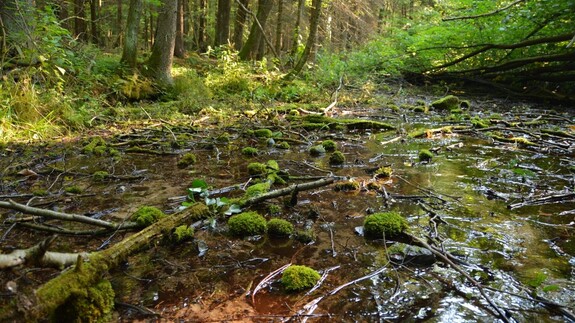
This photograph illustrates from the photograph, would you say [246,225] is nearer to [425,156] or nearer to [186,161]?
[186,161]

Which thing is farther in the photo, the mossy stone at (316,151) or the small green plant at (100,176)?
the mossy stone at (316,151)

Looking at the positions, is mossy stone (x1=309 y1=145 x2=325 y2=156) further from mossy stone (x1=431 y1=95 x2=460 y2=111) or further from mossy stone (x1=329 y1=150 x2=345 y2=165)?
mossy stone (x1=431 y1=95 x2=460 y2=111)

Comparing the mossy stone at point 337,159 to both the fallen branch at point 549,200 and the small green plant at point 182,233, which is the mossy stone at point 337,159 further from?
the small green plant at point 182,233

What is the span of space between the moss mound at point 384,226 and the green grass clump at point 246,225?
0.84m

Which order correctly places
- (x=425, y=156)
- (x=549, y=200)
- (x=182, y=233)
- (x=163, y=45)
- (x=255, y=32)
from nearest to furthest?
(x=182, y=233)
(x=549, y=200)
(x=425, y=156)
(x=163, y=45)
(x=255, y=32)

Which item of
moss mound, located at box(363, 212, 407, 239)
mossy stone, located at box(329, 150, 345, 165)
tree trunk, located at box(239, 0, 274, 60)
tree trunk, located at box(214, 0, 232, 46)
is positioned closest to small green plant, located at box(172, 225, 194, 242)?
moss mound, located at box(363, 212, 407, 239)

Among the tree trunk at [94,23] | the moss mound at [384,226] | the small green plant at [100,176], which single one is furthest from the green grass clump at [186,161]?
the tree trunk at [94,23]

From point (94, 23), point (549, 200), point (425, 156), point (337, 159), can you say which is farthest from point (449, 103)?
point (94, 23)

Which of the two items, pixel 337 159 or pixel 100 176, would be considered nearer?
pixel 100 176

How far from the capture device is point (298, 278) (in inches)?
88.0

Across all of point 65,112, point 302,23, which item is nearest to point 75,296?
point 65,112

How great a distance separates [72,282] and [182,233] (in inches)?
41.8

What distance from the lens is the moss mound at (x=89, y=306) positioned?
1.68 meters

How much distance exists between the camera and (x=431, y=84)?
1488 centimetres
